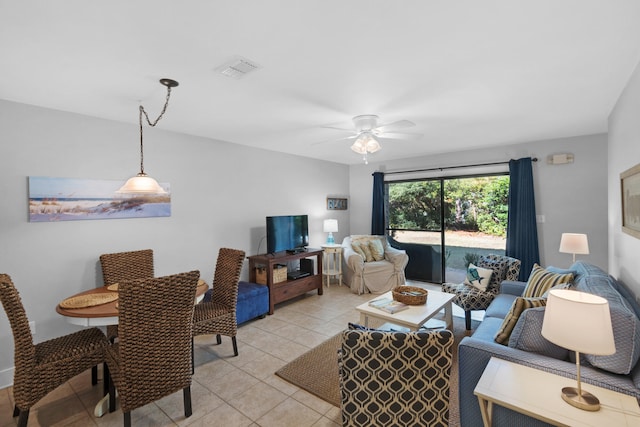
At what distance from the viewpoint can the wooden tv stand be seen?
13.6 ft

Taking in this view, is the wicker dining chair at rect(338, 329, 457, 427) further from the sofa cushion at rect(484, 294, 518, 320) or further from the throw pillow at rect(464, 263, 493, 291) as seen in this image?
the throw pillow at rect(464, 263, 493, 291)

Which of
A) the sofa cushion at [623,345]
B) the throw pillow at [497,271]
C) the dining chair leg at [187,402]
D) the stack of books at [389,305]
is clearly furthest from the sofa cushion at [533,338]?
the dining chair leg at [187,402]

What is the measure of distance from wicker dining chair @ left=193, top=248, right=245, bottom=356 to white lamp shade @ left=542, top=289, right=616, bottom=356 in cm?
243

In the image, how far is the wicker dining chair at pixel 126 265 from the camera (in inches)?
116

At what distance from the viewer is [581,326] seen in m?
1.32

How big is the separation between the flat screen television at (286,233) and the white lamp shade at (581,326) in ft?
11.7

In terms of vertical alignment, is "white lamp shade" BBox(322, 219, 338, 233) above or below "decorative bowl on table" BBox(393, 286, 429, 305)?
above

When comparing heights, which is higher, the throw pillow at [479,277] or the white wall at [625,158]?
the white wall at [625,158]

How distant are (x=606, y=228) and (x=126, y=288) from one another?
554cm

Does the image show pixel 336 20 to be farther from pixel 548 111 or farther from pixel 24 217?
pixel 24 217

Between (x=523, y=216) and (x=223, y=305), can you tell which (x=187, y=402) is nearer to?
(x=223, y=305)

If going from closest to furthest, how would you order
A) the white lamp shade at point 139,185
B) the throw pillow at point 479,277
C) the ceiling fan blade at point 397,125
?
the white lamp shade at point 139,185 < the ceiling fan blade at point 397,125 < the throw pillow at point 479,277

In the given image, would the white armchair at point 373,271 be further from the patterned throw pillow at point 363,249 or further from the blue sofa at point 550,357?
the blue sofa at point 550,357

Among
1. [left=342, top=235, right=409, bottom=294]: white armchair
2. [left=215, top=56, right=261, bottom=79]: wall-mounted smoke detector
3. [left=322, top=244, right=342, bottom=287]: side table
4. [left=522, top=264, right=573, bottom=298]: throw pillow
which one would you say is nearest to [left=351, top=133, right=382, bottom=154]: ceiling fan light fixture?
[left=215, top=56, right=261, bottom=79]: wall-mounted smoke detector
